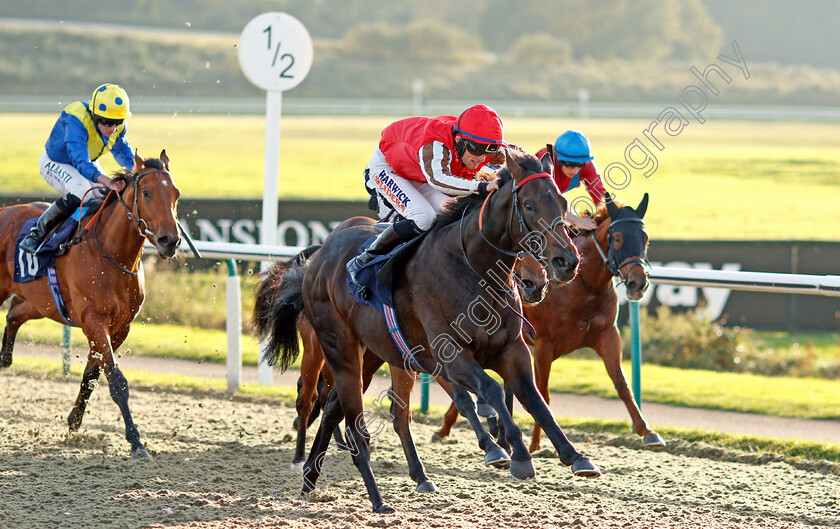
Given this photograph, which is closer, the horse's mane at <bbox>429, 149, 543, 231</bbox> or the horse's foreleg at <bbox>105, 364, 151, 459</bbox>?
the horse's mane at <bbox>429, 149, 543, 231</bbox>

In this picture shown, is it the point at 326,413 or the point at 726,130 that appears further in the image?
the point at 726,130

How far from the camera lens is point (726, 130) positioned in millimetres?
30547

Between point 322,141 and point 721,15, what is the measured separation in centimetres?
3539

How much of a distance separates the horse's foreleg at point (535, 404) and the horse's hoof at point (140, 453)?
7.65 feet

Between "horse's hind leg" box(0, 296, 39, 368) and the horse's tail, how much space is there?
2.04 meters

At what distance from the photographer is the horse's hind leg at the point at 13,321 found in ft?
20.3

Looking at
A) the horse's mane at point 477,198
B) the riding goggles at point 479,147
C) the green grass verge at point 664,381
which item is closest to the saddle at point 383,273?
the horse's mane at point 477,198

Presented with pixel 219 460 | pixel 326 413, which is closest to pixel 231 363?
pixel 219 460

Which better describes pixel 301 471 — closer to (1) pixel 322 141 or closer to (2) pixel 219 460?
(2) pixel 219 460

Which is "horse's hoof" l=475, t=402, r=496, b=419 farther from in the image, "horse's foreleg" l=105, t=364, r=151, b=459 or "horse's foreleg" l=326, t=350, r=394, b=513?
"horse's foreleg" l=105, t=364, r=151, b=459

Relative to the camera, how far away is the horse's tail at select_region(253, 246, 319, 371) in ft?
15.7

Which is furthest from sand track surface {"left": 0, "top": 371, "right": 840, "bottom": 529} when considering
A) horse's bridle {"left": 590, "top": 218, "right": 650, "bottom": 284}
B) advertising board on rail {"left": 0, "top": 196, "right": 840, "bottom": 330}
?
advertising board on rail {"left": 0, "top": 196, "right": 840, "bottom": 330}

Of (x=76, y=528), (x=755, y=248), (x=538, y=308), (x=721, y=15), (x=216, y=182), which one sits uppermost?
(x=721, y=15)

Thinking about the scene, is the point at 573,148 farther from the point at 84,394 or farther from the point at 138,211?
the point at 84,394
